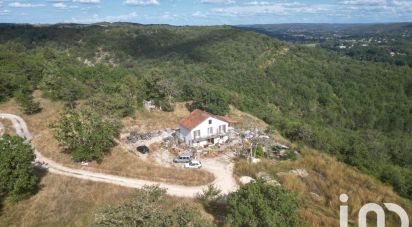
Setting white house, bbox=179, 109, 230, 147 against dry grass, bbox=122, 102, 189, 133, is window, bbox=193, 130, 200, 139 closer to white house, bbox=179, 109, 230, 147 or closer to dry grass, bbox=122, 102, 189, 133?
white house, bbox=179, 109, 230, 147

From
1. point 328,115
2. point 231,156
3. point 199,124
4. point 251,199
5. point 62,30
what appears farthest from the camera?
point 62,30

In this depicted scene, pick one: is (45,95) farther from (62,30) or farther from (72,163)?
(62,30)

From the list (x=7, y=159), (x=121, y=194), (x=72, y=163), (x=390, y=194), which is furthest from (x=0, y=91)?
(x=390, y=194)

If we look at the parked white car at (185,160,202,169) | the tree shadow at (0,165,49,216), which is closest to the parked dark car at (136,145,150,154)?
the parked white car at (185,160,202,169)

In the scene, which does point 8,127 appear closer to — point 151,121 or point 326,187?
point 151,121

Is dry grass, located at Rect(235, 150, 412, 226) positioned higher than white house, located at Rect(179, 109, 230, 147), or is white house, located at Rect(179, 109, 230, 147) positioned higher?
white house, located at Rect(179, 109, 230, 147)

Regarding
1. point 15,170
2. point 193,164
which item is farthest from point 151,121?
point 15,170
